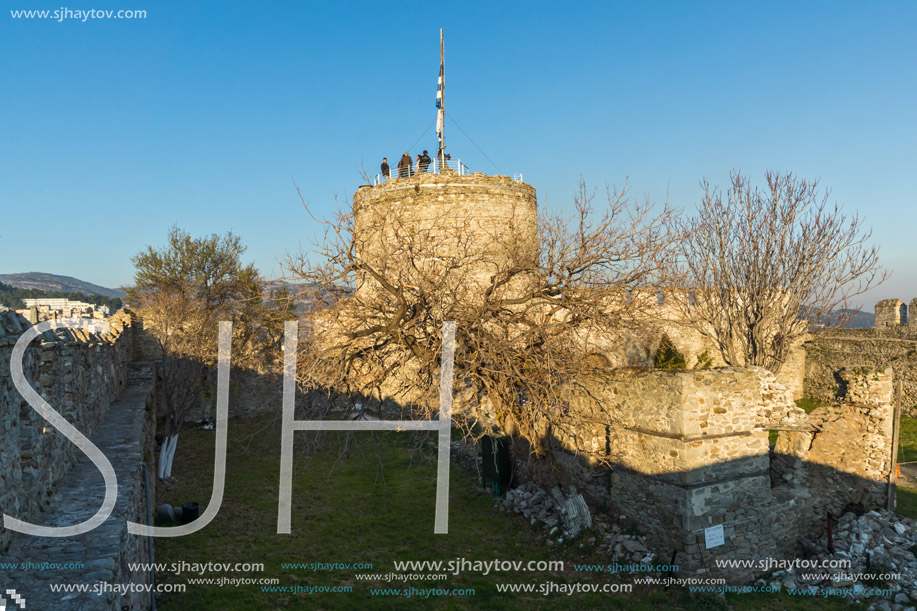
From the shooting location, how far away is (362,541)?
9266 millimetres

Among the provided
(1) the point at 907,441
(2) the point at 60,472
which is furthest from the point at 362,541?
(1) the point at 907,441

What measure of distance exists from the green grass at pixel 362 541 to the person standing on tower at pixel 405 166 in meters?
9.72

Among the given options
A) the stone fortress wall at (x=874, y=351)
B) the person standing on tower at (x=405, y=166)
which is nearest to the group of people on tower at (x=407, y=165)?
the person standing on tower at (x=405, y=166)

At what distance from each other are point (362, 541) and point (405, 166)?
13171 millimetres

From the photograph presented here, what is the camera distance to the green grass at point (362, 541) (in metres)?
7.38

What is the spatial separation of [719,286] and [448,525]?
10467 mm

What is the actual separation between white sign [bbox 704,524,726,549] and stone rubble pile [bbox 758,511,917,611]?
1062 mm

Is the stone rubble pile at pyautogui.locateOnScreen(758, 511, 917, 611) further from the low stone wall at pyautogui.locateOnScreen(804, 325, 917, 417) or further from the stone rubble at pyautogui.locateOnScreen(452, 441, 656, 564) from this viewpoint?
the low stone wall at pyautogui.locateOnScreen(804, 325, 917, 417)

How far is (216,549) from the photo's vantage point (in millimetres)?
8641

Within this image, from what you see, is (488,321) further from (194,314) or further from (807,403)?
(807,403)

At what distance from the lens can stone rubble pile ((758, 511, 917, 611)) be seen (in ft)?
25.4
